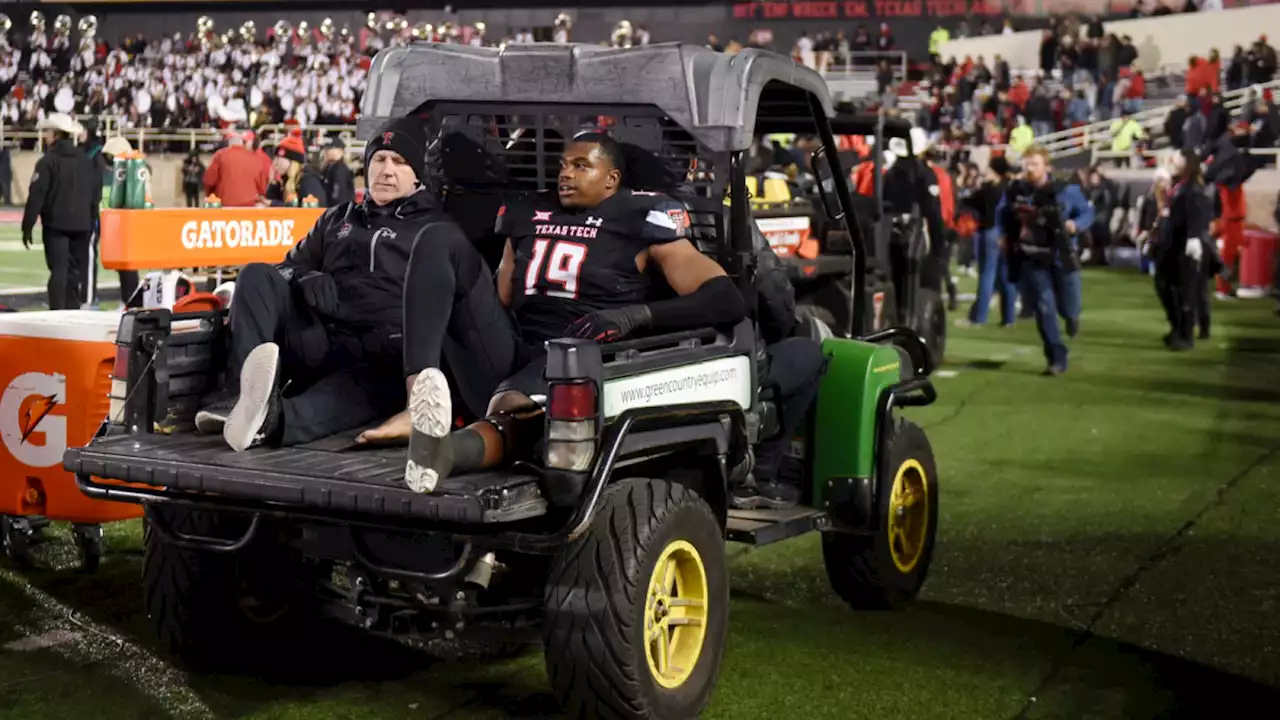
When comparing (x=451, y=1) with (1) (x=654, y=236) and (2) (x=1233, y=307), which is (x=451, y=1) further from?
(1) (x=654, y=236)

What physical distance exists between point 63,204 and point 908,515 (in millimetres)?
11144

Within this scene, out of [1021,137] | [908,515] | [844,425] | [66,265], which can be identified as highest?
[1021,137]

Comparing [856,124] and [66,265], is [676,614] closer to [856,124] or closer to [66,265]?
[856,124]

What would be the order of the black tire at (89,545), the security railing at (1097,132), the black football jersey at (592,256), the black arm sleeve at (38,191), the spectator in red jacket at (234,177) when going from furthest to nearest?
the security railing at (1097,132) < the spectator in red jacket at (234,177) < the black arm sleeve at (38,191) < the black tire at (89,545) < the black football jersey at (592,256)

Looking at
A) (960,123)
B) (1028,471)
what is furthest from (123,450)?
(960,123)

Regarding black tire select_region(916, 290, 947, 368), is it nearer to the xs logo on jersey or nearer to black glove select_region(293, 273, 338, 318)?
the xs logo on jersey

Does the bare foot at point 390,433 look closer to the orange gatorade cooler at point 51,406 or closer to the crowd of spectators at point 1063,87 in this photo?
the orange gatorade cooler at point 51,406

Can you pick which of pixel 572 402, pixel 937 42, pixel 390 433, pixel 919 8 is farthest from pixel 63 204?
pixel 919 8

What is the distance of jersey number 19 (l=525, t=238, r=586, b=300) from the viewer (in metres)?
5.73

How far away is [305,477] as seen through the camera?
15.6ft

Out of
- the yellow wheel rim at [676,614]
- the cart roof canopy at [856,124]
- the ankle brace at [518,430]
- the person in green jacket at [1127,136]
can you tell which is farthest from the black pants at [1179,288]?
the person in green jacket at [1127,136]

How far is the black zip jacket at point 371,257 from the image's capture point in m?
5.93

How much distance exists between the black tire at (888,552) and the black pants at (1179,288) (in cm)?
1043

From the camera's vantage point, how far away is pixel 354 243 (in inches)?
236
